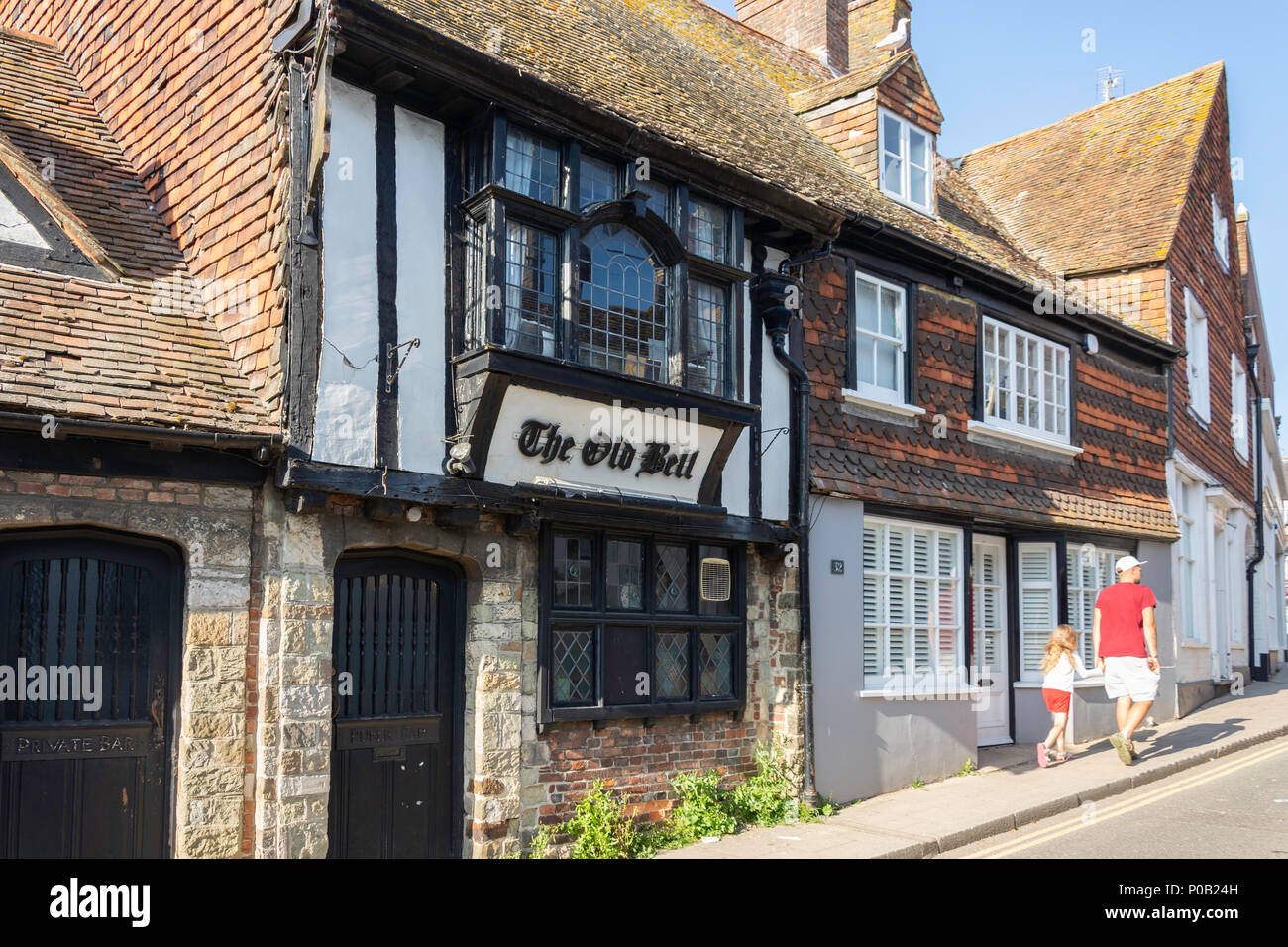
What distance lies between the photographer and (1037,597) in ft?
46.4

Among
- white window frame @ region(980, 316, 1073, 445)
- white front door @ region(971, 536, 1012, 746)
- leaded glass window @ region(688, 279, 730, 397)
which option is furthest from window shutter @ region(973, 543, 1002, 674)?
leaded glass window @ region(688, 279, 730, 397)

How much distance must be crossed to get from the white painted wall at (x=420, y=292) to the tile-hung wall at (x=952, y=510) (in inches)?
164

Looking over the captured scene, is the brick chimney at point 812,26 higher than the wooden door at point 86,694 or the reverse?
higher

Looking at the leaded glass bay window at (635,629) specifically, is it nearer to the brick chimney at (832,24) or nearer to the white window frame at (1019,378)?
the white window frame at (1019,378)

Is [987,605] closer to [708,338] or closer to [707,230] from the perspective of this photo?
[708,338]

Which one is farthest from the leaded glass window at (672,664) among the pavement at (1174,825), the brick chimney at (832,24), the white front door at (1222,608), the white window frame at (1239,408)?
the white window frame at (1239,408)

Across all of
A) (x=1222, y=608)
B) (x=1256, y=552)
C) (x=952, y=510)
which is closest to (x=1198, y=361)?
(x=1222, y=608)

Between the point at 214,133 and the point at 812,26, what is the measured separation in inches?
493

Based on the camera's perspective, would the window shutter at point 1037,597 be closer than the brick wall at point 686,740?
No

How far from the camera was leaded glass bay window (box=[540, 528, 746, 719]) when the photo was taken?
855cm

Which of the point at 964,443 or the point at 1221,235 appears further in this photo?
the point at 1221,235

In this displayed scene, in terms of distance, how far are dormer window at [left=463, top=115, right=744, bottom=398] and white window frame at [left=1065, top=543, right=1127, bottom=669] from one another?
693cm

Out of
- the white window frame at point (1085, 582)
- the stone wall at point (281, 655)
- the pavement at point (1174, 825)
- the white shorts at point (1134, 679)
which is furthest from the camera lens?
the white window frame at point (1085, 582)

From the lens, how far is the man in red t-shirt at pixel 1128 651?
37.4ft
